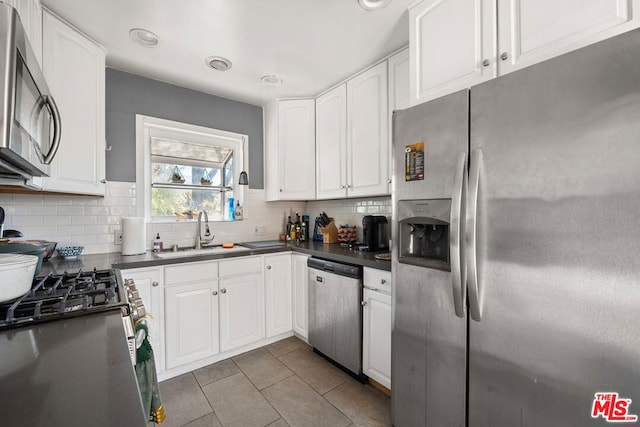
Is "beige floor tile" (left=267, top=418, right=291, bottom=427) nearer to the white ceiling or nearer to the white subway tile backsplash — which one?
the white subway tile backsplash

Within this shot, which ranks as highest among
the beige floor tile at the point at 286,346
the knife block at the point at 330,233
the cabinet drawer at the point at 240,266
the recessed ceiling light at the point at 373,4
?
the recessed ceiling light at the point at 373,4

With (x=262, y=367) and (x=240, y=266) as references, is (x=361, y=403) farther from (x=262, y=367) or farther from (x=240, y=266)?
(x=240, y=266)

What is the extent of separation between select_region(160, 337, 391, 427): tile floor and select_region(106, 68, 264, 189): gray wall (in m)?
1.76

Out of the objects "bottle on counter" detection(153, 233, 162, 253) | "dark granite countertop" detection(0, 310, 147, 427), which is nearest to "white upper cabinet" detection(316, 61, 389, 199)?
"bottle on counter" detection(153, 233, 162, 253)

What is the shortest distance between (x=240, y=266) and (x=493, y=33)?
2259mm

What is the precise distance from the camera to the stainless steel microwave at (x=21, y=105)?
0.64 meters

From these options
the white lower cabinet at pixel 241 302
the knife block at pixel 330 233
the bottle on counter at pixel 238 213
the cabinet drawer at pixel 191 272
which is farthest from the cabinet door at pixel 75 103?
the knife block at pixel 330 233

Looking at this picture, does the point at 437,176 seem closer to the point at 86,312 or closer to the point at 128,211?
the point at 86,312

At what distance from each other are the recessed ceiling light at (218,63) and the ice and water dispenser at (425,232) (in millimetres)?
1817

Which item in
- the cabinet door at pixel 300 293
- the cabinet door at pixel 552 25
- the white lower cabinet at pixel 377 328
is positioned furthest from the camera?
the cabinet door at pixel 300 293

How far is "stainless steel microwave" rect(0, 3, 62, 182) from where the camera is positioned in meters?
0.64

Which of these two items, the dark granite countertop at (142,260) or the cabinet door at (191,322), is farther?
the cabinet door at (191,322)

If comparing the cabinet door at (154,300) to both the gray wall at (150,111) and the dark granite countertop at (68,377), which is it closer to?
the gray wall at (150,111)

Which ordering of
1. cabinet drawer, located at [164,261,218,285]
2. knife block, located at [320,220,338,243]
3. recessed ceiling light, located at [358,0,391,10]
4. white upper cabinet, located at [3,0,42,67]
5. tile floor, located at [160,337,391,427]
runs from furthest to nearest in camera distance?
knife block, located at [320,220,338,243] → cabinet drawer, located at [164,261,218,285] → tile floor, located at [160,337,391,427] → recessed ceiling light, located at [358,0,391,10] → white upper cabinet, located at [3,0,42,67]
